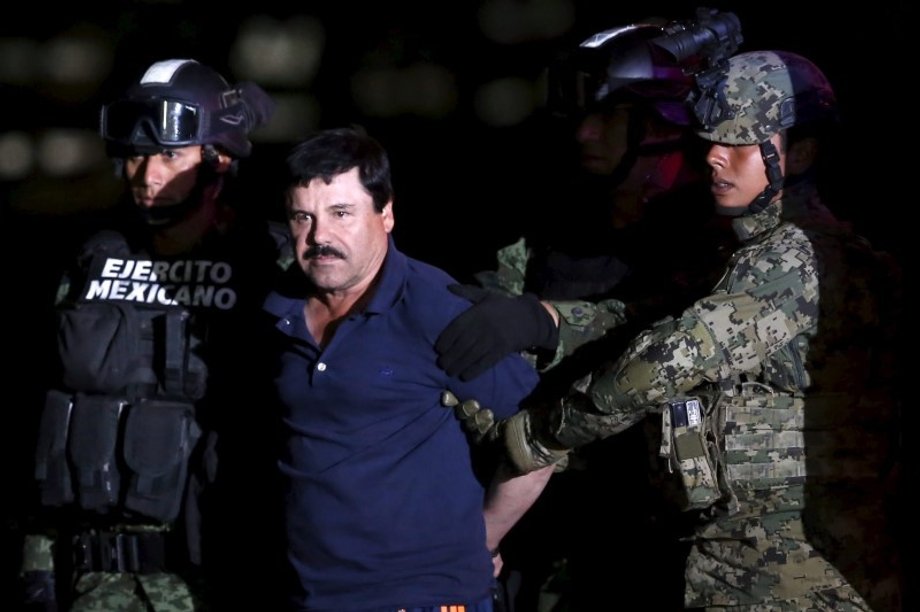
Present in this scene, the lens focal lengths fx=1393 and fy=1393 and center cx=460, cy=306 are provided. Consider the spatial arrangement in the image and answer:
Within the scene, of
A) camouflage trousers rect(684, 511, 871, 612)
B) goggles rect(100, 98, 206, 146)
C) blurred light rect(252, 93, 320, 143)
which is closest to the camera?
camouflage trousers rect(684, 511, 871, 612)

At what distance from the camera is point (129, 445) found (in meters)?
4.17

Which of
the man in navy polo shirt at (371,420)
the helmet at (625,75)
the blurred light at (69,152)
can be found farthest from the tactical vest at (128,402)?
the blurred light at (69,152)

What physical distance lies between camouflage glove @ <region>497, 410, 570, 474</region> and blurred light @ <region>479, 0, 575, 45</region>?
2.07 meters

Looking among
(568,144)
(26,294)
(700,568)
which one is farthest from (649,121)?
(26,294)

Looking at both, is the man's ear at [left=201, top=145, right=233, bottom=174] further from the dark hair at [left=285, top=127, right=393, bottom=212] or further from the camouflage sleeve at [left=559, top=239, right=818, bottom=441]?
the camouflage sleeve at [left=559, top=239, right=818, bottom=441]

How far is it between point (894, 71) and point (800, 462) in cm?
136

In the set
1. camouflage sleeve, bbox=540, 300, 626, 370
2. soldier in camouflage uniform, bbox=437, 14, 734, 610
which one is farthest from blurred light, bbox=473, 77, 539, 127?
camouflage sleeve, bbox=540, 300, 626, 370

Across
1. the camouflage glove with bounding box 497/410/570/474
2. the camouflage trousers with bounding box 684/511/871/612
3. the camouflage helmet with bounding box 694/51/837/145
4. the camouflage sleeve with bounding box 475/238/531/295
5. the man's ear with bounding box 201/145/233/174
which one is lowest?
the camouflage trousers with bounding box 684/511/871/612

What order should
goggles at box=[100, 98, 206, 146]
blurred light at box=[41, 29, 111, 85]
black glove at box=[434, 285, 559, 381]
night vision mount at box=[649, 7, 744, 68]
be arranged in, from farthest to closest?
blurred light at box=[41, 29, 111, 85]
goggles at box=[100, 98, 206, 146]
night vision mount at box=[649, 7, 744, 68]
black glove at box=[434, 285, 559, 381]

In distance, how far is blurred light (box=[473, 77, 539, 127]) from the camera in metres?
5.29

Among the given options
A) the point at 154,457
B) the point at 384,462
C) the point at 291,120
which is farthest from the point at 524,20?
the point at 384,462

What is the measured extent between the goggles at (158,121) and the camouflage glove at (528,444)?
1557 mm

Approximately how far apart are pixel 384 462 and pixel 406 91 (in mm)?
2323

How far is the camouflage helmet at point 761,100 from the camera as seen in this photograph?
357 cm
